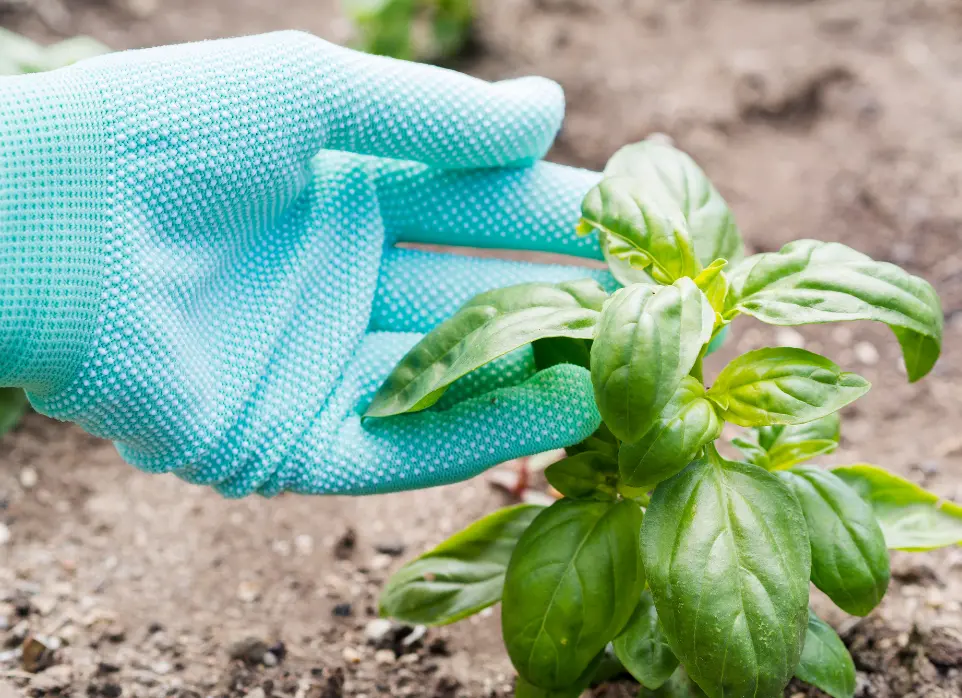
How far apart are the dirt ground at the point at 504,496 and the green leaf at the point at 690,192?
65 cm

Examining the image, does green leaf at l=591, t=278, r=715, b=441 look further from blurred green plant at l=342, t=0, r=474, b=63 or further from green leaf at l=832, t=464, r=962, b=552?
blurred green plant at l=342, t=0, r=474, b=63

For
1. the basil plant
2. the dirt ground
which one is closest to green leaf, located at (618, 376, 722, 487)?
the basil plant

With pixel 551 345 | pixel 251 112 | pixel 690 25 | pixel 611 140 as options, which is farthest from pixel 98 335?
pixel 690 25

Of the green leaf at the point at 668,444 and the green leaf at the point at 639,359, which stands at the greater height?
the green leaf at the point at 639,359

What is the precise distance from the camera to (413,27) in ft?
10.3

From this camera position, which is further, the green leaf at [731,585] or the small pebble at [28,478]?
the small pebble at [28,478]

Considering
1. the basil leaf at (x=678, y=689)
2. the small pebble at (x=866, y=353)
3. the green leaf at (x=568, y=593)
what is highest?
the green leaf at (x=568, y=593)

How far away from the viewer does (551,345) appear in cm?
119

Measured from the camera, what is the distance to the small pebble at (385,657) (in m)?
1.47

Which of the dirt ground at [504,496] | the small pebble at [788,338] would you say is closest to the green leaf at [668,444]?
the dirt ground at [504,496]

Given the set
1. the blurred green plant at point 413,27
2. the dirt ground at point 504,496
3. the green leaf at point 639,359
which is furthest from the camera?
the blurred green plant at point 413,27

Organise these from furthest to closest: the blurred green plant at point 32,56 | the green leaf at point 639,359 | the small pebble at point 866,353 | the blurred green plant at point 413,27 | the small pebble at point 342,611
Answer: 1. the blurred green plant at point 413,27
2. the small pebble at point 866,353
3. the blurred green plant at point 32,56
4. the small pebble at point 342,611
5. the green leaf at point 639,359

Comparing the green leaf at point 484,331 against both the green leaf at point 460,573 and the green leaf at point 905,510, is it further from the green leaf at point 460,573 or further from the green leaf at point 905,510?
the green leaf at point 905,510

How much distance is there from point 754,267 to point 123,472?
4.35 ft
